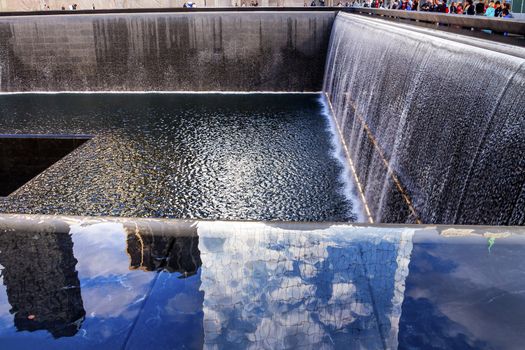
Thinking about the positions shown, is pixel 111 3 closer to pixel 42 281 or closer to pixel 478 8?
pixel 478 8

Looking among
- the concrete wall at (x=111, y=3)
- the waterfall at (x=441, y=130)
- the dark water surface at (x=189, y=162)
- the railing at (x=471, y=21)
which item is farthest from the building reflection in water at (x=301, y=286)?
the concrete wall at (x=111, y=3)

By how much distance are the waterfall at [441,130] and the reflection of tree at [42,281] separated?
2.10 metres

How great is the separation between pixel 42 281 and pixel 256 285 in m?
0.75

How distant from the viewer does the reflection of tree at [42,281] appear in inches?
63.7

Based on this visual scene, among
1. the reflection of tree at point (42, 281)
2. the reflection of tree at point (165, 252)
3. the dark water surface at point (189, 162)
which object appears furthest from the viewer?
the dark water surface at point (189, 162)

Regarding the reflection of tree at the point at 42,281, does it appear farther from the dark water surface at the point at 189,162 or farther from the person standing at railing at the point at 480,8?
the person standing at railing at the point at 480,8

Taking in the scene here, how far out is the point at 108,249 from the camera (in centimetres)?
200

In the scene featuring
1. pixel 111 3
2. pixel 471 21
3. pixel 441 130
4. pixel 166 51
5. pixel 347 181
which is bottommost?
pixel 347 181

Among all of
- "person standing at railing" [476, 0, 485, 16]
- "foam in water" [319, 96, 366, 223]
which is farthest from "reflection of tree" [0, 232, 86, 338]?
"person standing at railing" [476, 0, 485, 16]

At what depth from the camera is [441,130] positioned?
13.4ft

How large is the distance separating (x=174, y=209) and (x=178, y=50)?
10.2 m

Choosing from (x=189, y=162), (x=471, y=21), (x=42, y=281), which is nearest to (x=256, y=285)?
(x=42, y=281)

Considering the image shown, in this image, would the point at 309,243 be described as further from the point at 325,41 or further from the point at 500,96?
the point at 325,41

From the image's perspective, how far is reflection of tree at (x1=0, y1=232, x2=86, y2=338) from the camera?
162 centimetres
